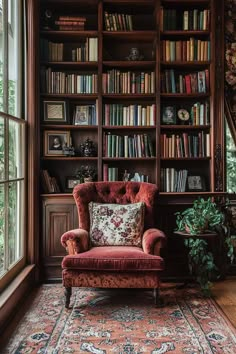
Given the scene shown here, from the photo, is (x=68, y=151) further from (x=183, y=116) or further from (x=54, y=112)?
(x=183, y=116)

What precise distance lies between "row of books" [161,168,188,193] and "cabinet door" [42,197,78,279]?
3.16 ft

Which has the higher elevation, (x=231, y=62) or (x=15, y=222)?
(x=231, y=62)

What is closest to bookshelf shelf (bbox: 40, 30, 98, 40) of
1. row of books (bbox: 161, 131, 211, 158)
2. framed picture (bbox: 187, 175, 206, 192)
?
row of books (bbox: 161, 131, 211, 158)

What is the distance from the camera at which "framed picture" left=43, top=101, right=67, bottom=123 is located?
12.7ft

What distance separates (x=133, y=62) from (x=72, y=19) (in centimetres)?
76

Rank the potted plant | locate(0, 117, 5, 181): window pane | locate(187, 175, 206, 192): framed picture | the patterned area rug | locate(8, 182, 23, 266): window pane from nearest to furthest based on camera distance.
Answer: the patterned area rug
locate(0, 117, 5, 181): window pane
locate(8, 182, 23, 266): window pane
the potted plant
locate(187, 175, 206, 192): framed picture

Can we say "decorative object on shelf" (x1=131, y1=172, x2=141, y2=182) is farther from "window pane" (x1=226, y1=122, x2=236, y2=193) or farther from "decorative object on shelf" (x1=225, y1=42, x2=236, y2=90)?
"decorative object on shelf" (x1=225, y1=42, x2=236, y2=90)

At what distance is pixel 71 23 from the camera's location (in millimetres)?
3785

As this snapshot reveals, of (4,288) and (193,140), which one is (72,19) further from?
(4,288)

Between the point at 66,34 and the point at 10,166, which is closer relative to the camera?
the point at 10,166

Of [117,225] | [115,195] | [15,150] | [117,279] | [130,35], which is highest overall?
[130,35]

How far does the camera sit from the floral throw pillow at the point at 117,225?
131 inches

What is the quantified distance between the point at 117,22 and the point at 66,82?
0.80 metres

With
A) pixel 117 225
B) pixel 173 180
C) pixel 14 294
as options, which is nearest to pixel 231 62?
pixel 173 180
